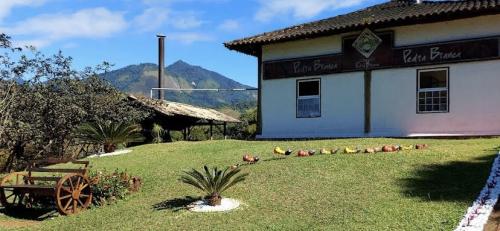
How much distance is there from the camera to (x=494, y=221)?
272 inches

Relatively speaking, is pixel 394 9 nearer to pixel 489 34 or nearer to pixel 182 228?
pixel 489 34

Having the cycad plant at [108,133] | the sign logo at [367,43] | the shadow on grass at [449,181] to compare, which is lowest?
the shadow on grass at [449,181]

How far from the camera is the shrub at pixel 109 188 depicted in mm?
10141

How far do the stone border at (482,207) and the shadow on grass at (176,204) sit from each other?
14.9ft

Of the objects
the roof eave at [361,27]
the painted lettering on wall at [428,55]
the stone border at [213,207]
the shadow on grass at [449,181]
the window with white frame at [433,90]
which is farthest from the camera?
the window with white frame at [433,90]

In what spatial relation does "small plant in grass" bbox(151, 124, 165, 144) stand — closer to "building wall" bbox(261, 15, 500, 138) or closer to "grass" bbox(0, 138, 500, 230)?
"building wall" bbox(261, 15, 500, 138)

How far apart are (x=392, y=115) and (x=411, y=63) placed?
1.75m

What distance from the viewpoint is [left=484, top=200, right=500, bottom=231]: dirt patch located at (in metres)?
6.68

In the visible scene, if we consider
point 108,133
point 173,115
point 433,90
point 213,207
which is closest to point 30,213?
point 213,207

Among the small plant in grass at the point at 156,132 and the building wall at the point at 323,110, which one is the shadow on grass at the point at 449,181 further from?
the small plant in grass at the point at 156,132

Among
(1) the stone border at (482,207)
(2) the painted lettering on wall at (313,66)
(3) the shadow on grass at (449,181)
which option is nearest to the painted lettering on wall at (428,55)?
(2) the painted lettering on wall at (313,66)

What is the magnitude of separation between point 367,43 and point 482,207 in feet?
33.5

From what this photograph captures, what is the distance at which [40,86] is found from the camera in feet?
73.2

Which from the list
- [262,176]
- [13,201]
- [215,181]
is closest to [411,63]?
[262,176]
